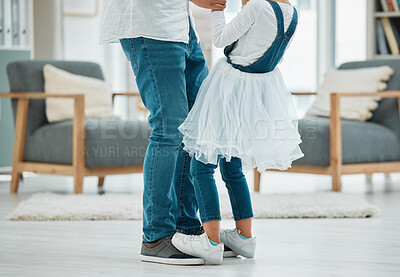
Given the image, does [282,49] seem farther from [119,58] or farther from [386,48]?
[119,58]

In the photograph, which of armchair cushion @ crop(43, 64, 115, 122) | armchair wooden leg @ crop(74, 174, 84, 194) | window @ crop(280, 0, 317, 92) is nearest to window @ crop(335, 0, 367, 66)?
window @ crop(280, 0, 317, 92)

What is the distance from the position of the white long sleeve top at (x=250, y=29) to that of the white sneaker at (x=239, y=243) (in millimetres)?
517

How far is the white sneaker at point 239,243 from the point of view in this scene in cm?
179

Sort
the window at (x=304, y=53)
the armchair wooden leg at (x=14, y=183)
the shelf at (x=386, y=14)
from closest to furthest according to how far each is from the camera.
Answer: the armchair wooden leg at (x=14, y=183) → the shelf at (x=386, y=14) → the window at (x=304, y=53)

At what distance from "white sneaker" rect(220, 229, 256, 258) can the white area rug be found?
0.72m

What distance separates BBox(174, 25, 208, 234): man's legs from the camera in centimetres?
183

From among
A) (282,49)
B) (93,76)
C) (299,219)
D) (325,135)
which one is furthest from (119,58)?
(282,49)

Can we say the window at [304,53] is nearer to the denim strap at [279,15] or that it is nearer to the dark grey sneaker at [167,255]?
the denim strap at [279,15]

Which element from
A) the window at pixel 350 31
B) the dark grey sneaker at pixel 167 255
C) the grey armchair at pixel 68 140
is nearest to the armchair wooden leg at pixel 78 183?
the grey armchair at pixel 68 140

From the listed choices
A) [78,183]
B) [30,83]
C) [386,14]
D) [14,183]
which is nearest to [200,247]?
[78,183]

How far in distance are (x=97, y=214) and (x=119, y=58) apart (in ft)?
9.91

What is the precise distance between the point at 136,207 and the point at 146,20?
4.14 ft

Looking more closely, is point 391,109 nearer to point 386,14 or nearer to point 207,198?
point 386,14

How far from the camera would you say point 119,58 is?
212 inches
